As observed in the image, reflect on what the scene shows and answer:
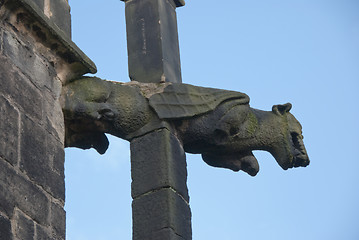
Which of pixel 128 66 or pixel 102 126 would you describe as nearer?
pixel 102 126

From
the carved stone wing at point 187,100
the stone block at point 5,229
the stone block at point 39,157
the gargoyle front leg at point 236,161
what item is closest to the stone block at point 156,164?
the carved stone wing at point 187,100

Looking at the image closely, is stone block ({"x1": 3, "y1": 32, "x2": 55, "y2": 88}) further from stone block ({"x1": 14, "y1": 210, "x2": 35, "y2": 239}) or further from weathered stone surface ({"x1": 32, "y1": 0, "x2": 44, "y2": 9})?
stone block ({"x1": 14, "y1": 210, "x2": 35, "y2": 239})

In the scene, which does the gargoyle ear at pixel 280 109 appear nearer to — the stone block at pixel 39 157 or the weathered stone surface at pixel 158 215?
the weathered stone surface at pixel 158 215

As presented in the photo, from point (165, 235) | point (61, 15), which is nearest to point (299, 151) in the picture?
point (165, 235)

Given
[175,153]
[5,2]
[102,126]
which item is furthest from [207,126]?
[5,2]

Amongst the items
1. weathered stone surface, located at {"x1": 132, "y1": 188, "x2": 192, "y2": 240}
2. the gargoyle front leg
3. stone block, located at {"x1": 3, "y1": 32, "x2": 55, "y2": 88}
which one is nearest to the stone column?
weathered stone surface, located at {"x1": 132, "y1": 188, "x2": 192, "y2": 240}

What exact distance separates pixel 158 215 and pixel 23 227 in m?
1.41

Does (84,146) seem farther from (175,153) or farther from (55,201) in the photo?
(55,201)

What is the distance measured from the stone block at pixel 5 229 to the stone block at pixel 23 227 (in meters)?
0.07

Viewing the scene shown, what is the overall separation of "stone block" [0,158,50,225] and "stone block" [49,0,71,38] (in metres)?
1.46

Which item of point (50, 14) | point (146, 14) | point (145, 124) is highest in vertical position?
point (146, 14)

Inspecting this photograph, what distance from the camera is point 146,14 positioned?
8039 mm

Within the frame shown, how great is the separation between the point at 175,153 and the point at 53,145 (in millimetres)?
1237

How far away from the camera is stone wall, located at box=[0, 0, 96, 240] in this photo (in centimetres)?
559
